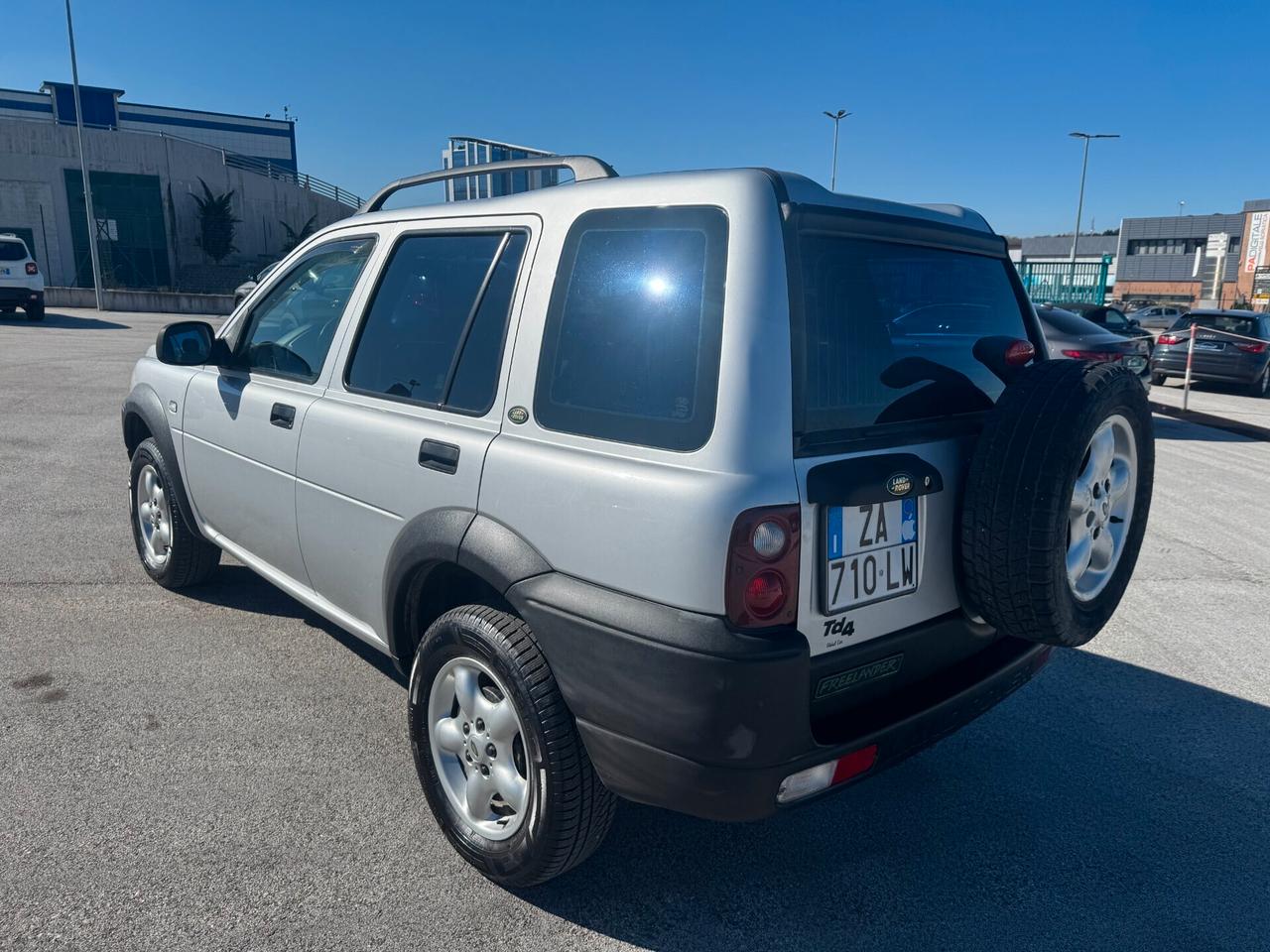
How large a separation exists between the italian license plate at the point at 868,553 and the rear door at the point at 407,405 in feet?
3.26

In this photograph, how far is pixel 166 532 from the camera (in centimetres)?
473

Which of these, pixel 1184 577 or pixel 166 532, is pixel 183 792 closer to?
pixel 166 532

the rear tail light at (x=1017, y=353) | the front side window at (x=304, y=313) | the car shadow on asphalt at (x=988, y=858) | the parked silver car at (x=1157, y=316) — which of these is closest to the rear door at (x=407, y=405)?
the front side window at (x=304, y=313)

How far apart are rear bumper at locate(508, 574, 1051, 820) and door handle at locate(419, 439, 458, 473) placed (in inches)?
19.0

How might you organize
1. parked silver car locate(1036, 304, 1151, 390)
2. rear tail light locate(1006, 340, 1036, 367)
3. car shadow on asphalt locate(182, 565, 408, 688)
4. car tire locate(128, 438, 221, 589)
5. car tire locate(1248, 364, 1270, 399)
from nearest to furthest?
rear tail light locate(1006, 340, 1036, 367) → car shadow on asphalt locate(182, 565, 408, 688) → car tire locate(128, 438, 221, 589) → parked silver car locate(1036, 304, 1151, 390) → car tire locate(1248, 364, 1270, 399)

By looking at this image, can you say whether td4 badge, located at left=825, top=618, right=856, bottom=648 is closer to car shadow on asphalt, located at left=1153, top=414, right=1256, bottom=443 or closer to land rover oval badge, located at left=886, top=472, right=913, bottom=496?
land rover oval badge, located at left=886, top=472, right=913, bottom=496

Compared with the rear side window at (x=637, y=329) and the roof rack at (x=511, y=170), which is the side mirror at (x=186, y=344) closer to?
the roof rack at (x=511, y=170)

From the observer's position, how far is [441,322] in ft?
9.94

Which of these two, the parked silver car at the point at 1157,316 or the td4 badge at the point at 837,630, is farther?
the parked silver car at the point at 1157,316

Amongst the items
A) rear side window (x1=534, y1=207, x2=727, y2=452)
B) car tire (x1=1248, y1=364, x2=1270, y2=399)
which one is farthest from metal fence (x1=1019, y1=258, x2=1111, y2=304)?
rear side window (x1=534, y1=207, x2=727, y2=452)

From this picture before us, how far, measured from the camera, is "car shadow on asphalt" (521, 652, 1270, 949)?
257 centimetres

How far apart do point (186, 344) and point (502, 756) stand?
2.46 meters

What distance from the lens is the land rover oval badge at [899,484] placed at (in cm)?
233

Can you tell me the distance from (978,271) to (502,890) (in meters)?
2.42
